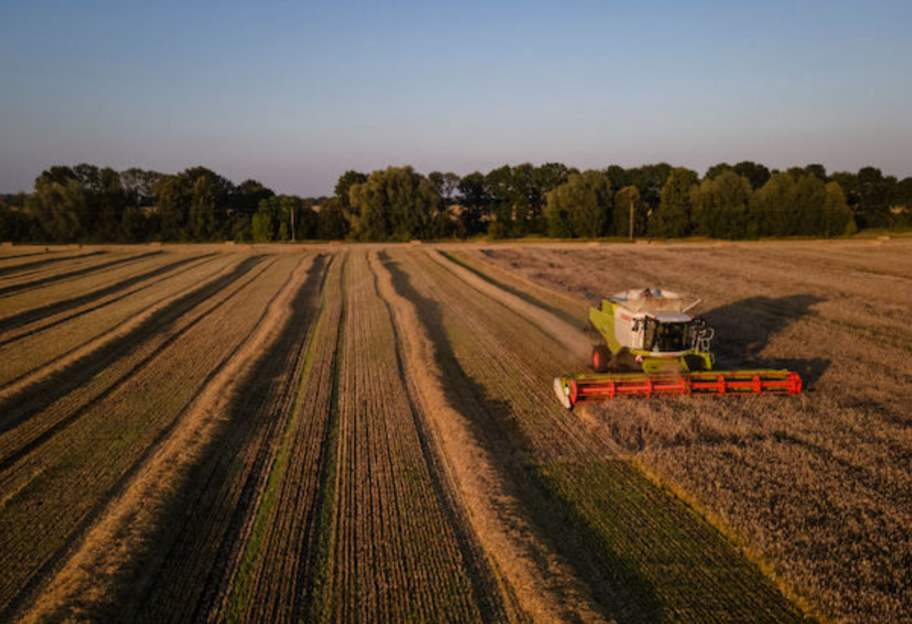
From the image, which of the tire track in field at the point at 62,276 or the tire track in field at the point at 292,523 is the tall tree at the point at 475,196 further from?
the tire track in field at the point at 292,523

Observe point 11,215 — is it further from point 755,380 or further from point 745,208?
point 745,208

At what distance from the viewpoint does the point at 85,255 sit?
4891cm

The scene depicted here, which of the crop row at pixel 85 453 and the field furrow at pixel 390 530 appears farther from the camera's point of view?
the crop row at pixel 85 453

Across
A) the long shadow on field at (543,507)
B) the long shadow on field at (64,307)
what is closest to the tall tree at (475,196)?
the long shadow on field at (64,307)

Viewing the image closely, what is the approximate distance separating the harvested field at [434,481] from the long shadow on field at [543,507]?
4cm

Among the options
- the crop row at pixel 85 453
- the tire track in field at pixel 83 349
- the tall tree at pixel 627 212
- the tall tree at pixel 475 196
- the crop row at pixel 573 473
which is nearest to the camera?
the crop row at pixel 573 473

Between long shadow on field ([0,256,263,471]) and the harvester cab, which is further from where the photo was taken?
the harvester cab

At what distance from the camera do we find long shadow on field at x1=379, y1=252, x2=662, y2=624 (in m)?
6.03

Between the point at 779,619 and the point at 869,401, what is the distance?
27.6ft

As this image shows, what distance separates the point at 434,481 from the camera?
28.5 feet

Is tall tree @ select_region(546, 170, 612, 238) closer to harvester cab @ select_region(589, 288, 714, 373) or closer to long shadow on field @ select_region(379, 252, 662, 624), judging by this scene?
long shadow on field @ select_region(379, 252, 662, 624)

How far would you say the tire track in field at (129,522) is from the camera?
19.3 feet

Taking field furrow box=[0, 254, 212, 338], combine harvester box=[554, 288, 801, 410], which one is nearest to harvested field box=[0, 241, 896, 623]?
combine harvester box=[554, 288, 801, 410]

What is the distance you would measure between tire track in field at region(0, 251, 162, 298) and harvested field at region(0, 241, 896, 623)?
46.0 ft
